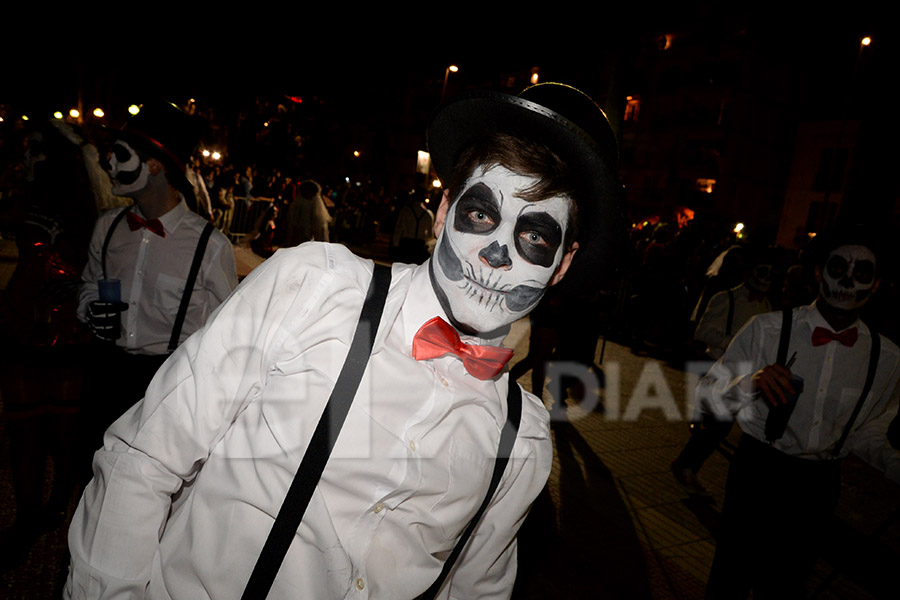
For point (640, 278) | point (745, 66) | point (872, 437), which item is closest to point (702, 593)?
point (872, 437)

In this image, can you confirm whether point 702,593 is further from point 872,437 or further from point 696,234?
point 696,234

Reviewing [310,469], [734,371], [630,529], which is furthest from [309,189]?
[310,469]

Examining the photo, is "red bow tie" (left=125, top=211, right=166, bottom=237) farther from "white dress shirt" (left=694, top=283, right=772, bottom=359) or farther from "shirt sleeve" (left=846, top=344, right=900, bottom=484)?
"white dress shirt" (left=694, top=283, right=772, bottom=359)

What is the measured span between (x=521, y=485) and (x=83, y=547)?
1077 millimetres

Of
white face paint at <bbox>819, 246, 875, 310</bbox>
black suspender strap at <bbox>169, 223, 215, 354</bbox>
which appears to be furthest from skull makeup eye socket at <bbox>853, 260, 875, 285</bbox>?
black suspender strap at <bbox>169, 223, 215, 354</bbox>

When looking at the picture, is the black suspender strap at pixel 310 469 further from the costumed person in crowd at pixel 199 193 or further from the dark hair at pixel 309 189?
the dark hair at pixel 309 189

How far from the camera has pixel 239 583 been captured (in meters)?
1.25

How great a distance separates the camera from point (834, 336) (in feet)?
9.61

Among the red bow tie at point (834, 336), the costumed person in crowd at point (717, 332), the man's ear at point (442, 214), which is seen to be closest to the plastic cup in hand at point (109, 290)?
the man's ear at point (442, 214)

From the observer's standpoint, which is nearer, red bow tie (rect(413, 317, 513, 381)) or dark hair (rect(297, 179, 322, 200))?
red bow tie (rect(413, 317, 513, 381))

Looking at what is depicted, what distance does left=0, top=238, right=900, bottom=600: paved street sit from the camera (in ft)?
11.2

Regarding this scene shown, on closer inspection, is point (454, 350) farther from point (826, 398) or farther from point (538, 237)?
point (826, 398)

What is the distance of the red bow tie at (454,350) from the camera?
1407 millimetres

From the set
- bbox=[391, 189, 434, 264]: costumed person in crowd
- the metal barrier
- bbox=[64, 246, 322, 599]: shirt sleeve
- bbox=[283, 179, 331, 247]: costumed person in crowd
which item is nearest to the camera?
bbox=[64, 246, 322, 599]: shirt sleeve
